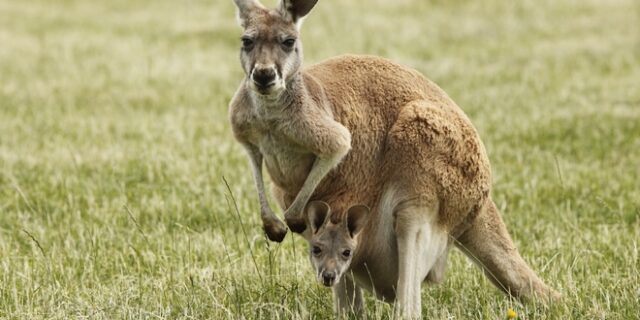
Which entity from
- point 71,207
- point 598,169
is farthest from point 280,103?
point 598,169

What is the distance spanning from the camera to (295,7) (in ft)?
13.7

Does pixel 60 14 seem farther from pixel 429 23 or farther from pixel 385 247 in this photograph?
pixel 385 247

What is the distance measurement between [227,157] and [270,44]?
4095 millimetres

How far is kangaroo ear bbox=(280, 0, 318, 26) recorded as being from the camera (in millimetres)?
4152

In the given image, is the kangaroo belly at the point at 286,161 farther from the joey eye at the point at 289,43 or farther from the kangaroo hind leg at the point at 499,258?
the kangaroo hind leg at the point at 499,258

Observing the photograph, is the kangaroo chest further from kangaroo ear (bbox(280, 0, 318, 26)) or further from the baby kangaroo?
kangaroo ear (bbox(280, 0, 318, 26))

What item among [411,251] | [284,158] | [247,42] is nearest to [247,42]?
[247,42]

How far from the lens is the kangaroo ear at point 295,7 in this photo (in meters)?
4.15

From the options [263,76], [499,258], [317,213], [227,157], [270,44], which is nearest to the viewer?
[263,76]

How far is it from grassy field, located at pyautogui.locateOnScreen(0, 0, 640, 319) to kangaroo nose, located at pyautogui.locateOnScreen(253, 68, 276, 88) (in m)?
1.02

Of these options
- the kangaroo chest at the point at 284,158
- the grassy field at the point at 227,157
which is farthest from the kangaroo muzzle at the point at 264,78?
the grassy field at the point at 227,157

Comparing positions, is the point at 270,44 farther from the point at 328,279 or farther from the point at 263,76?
the point at 328,279

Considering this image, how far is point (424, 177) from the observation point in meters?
4.38

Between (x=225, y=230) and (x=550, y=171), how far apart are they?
2875 mm
